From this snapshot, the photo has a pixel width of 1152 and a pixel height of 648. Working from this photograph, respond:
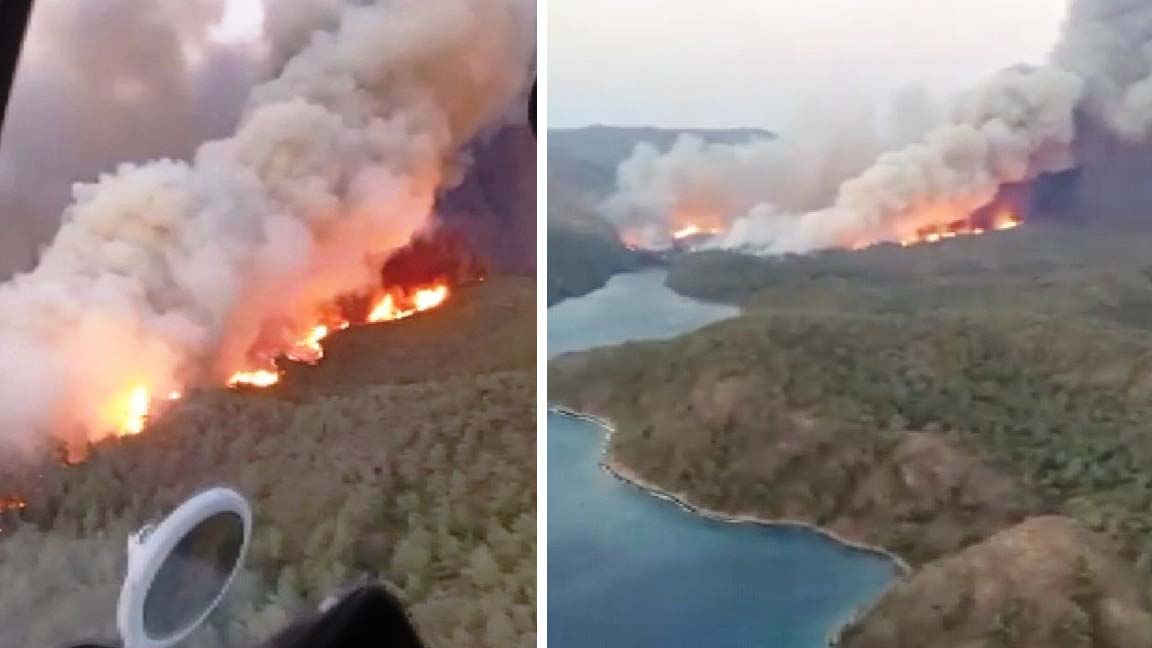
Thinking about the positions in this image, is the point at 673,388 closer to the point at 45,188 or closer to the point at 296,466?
the point at 296,466

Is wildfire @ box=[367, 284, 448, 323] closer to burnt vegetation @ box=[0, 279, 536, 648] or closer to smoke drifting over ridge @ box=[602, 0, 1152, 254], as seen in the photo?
burnt vegetation @ box=[0, 279, 536, 648]

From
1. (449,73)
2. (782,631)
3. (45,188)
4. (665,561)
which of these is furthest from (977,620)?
(45,188)

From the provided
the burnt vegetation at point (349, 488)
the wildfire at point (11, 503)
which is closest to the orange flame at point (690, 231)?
the burnt vegetation at point (349, 488)

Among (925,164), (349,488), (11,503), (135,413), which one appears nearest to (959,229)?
(925,164)

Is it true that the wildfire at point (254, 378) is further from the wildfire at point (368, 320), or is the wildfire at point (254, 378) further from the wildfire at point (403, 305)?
the wildfire at point (403, 305)

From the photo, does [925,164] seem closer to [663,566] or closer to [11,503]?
[663,566]
